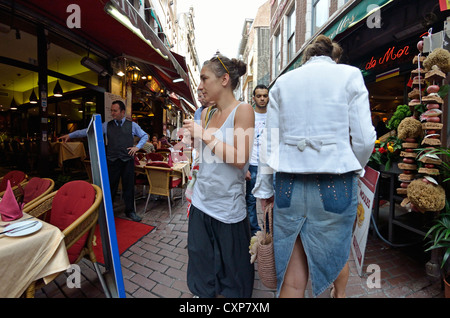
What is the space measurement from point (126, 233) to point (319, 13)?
9.38 metres

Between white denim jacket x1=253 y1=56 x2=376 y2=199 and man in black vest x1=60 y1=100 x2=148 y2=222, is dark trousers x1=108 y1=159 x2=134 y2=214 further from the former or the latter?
white denim jacket x1=253 y1=56 x2=376 y2=199

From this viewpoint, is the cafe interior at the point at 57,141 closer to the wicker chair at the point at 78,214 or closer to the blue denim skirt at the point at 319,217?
the wicker chair at the point at 78,214

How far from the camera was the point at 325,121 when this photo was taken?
3.91 feet

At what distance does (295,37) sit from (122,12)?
8.65 meters

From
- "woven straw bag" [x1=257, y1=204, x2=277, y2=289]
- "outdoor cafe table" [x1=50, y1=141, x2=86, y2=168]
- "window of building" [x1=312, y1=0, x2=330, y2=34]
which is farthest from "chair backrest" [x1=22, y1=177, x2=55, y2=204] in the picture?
"window of building" [x1=312, y1=0, x2=330, y2=34]

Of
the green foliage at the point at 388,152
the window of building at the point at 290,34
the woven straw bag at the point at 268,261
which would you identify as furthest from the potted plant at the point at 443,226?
the window of building at the point at 290,34

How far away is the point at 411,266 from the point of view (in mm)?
2605

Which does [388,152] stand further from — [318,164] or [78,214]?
[78,214]

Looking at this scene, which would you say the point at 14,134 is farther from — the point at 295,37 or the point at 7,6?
the point at 295,37

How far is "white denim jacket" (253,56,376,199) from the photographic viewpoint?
3.90ft

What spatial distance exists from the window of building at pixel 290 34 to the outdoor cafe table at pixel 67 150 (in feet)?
31.5

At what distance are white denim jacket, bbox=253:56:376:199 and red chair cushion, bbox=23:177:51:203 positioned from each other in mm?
2918

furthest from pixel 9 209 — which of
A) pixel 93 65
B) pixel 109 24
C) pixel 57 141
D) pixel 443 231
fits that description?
pixel 57 141

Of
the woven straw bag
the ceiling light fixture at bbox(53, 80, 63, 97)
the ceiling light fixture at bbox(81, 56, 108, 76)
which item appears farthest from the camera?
the ceiling light fixture at bbox(53, 80, 63, 97)
